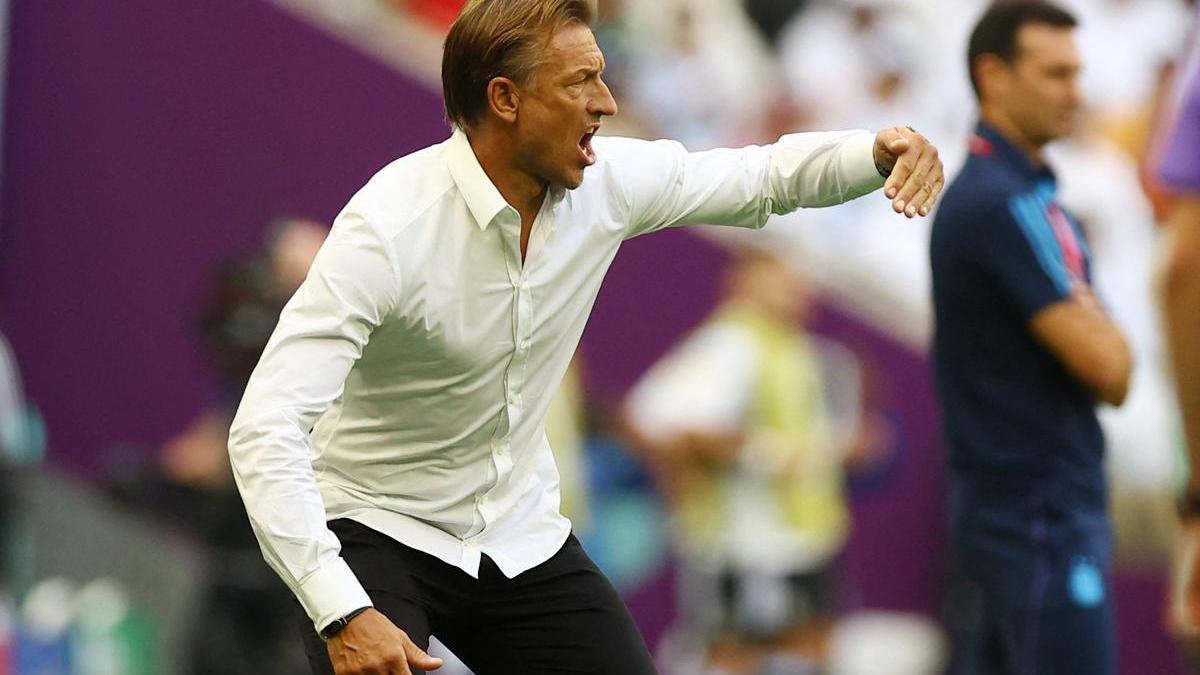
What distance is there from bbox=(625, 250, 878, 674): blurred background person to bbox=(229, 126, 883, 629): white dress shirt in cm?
505

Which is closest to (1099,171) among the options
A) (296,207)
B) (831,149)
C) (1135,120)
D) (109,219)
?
(1135,120)

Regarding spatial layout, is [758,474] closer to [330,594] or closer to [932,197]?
[932,197]

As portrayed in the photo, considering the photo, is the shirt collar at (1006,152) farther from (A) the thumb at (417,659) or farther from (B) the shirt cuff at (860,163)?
(A) the thumb at (417,659)

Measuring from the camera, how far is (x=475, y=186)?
400cm

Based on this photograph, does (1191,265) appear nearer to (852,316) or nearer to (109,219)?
(852,316)

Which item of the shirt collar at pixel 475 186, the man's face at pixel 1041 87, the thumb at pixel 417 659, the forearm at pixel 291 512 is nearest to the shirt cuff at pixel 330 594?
the forearm at pixel 291 512

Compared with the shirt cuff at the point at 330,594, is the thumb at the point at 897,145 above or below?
above

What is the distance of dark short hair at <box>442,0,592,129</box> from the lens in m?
4.02

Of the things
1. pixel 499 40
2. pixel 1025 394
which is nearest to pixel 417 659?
pixel 499 40

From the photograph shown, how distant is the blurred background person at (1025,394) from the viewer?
5.16 metres

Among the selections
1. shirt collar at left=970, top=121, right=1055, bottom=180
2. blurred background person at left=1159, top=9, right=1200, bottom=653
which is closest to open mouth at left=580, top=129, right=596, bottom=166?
blurred background person at left=1159, top=9, right=1200, bottom=653

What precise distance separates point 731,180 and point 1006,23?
1.57 m

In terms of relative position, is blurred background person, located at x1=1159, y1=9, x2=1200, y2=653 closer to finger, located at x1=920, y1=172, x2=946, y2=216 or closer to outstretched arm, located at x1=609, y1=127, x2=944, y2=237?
finger, located at x1=920, y1=172, x2=946, y2=216

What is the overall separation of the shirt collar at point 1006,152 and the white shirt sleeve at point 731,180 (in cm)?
117
